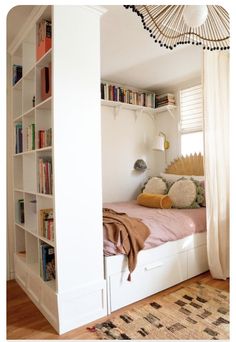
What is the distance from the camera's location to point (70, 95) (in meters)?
1.76

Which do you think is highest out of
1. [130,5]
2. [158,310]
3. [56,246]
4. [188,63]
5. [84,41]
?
[188,63]

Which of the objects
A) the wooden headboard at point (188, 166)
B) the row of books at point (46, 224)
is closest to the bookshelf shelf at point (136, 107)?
the wooden headboard at point (188, 166)

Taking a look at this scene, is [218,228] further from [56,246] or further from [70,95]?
[70,95]

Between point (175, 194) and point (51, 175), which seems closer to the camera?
point (51, 175)

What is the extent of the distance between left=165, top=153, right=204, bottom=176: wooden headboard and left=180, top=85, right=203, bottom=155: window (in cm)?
10

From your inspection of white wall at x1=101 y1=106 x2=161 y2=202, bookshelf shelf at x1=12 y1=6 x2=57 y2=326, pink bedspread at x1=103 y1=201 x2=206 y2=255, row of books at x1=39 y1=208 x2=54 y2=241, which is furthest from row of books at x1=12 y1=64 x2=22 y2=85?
pink bedspread at x1=103 y1=201 x2=206 y2=255

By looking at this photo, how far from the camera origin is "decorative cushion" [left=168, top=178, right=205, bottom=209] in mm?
2895

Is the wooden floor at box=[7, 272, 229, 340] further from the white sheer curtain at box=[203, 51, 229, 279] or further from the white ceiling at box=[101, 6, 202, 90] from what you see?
the white ceiling at box=[101, 6, 202, 90]

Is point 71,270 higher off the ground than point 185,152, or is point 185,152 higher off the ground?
point 185,152

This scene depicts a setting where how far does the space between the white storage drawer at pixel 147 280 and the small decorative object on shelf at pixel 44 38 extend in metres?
1.84

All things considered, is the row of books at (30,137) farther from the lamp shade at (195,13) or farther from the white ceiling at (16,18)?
the lamp shade at (195,13)

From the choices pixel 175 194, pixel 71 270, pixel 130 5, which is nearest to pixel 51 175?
pixel 71 270

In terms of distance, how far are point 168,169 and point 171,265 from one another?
1901 millimetres

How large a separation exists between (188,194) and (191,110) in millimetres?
1467
